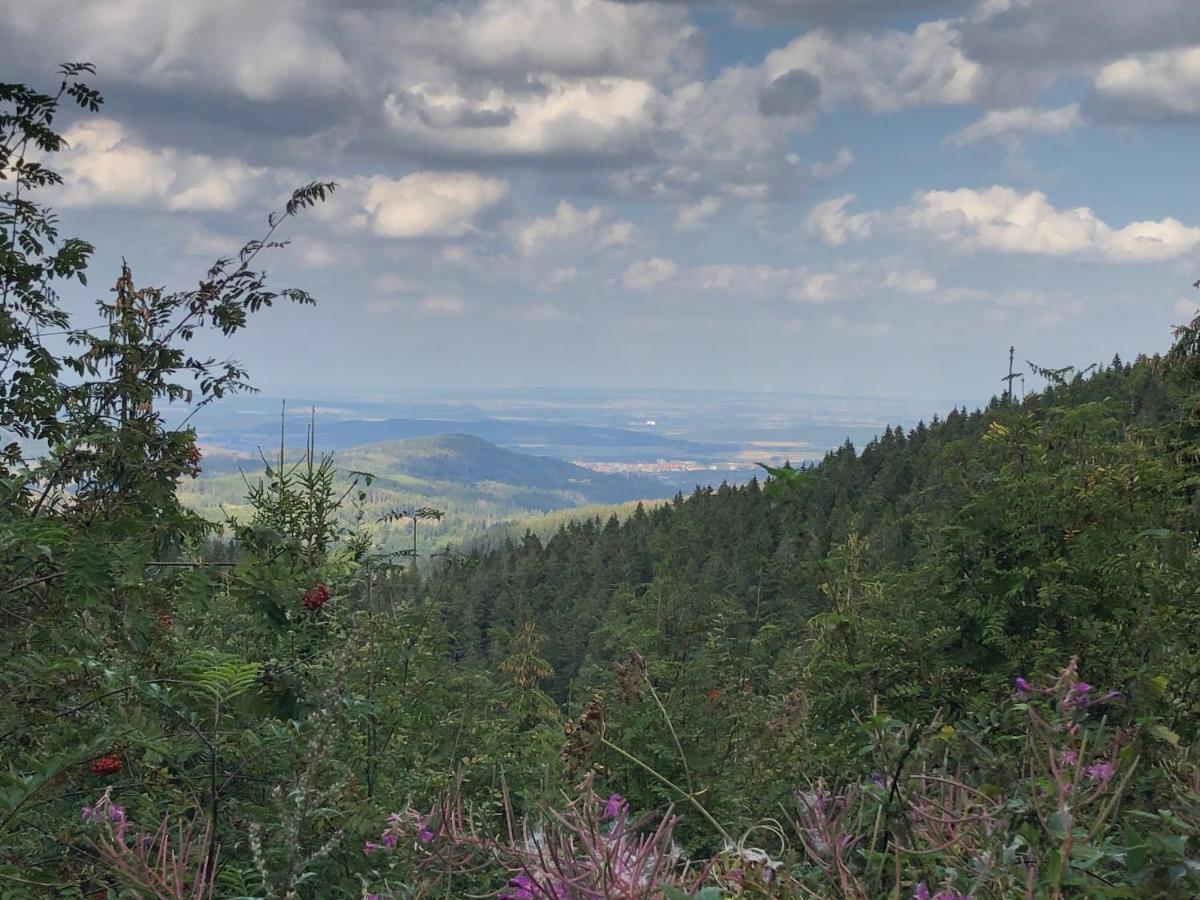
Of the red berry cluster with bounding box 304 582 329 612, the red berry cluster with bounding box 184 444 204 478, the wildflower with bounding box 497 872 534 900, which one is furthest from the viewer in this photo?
the red berry cluster with bounding box 184 444 204 478

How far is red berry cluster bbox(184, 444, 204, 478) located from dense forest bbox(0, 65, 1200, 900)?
3cm

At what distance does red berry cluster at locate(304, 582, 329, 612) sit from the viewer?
369 cm

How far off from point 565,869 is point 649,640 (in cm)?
918

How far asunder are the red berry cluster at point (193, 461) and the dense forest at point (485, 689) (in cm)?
3

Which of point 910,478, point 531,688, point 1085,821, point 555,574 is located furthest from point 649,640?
point 555,574

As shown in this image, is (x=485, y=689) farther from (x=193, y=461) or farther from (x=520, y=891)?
(x=520, y=891)

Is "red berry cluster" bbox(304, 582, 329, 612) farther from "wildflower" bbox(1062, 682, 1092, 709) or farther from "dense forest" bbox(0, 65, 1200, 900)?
"wildflower" bbox(1062, 682, 1092, 709)

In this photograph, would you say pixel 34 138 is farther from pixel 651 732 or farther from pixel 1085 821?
pixel 651 732

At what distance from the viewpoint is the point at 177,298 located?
4.74m

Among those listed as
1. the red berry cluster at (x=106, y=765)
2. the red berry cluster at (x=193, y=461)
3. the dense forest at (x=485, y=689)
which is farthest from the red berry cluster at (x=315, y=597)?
the red berry cluster at (x=193, y=461)

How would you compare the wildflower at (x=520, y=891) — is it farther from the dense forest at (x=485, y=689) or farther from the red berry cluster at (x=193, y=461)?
the red berry cluster at (x=193, y=461)

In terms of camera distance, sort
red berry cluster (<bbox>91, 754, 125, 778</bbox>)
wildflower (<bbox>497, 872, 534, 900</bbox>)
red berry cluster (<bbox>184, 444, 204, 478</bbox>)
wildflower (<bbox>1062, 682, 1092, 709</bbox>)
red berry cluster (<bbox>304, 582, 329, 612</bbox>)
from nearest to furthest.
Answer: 1. wildflower (<bbox>497, 872, 534, 900</bbox>)
2. wildflower (<bbox>1062, 682, 1092, 709</bbox>)
3. red berry cluster (<bbox>91, 754, 125, 778</bbox>)
4. red berry cluster (<bbox>304, 582, 329, 612</bbox>)
5. red berry cluster (<bbox>184, 444, 204, 478</bbox>)

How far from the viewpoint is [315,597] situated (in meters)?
3.82

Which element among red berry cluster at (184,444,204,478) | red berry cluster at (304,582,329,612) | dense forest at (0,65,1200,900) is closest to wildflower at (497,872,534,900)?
dense forest at (0,65,1200,900)
